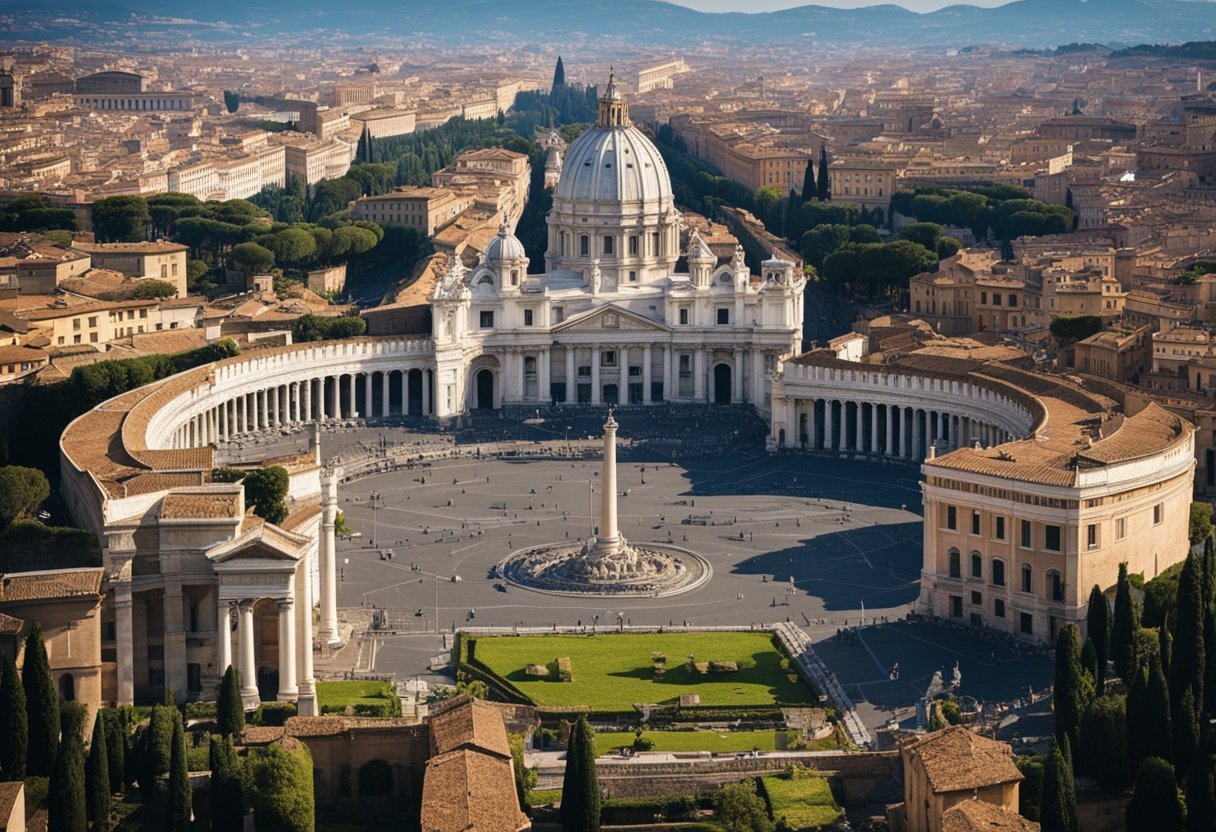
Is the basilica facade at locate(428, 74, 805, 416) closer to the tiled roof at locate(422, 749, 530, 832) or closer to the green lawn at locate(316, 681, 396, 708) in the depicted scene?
the green lawn at locate(316, 681, 396, 708)

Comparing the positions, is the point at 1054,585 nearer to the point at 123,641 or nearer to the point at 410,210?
the point at 123,641

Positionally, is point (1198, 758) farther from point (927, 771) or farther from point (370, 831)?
point (370, 831)

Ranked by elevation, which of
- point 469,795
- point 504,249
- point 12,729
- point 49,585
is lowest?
point 469,795

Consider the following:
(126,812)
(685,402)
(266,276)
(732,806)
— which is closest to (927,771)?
(732,806)

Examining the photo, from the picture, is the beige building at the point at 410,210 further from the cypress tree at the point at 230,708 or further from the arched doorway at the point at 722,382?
the cypress tree at the point at 230,708

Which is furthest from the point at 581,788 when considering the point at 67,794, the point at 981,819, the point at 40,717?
the point at 40,717

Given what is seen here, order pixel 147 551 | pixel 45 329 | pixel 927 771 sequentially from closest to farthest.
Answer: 1. pixel 927 771
2. pixel 147 551
3. pixel 45 329
